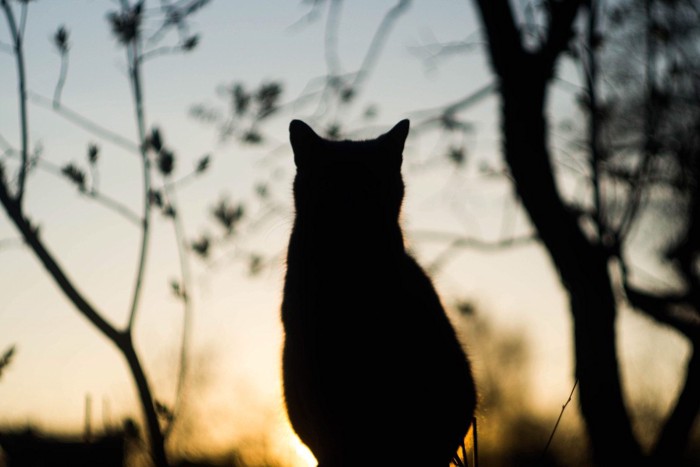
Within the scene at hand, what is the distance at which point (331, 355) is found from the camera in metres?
2.86

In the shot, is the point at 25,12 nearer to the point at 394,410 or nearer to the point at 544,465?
the point at 394,410

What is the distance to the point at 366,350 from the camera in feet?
9.18

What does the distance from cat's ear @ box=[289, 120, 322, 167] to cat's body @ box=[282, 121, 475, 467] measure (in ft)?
1.38

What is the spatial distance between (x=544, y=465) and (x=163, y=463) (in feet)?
4.15

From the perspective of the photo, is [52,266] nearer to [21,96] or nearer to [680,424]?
[21,96]

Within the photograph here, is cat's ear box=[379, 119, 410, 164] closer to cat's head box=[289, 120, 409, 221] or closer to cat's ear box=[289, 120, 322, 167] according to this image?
cat's head box=[289, 120, 409, 221]

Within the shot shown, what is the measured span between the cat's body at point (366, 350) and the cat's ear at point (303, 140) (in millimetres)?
419

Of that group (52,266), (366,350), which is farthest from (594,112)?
(52,266)

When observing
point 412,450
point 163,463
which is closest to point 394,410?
point 412,450

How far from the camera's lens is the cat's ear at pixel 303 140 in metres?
3.62

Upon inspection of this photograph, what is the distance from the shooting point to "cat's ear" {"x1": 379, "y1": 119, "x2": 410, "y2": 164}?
12.0 ft

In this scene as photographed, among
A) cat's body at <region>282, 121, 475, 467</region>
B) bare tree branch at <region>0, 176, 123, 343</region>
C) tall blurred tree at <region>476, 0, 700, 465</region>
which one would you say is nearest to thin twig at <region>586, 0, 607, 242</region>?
tall blurred tree at <region>476, 0, 700, 465</region>

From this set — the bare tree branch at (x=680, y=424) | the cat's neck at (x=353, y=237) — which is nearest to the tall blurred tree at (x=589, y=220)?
the bare tree branch at (x=680, y=424)

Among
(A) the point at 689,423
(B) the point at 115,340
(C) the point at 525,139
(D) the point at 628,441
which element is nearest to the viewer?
(B) the point at 115,340
